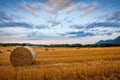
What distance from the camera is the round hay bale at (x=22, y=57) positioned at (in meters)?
12.7

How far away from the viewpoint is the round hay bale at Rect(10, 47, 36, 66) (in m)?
12.7

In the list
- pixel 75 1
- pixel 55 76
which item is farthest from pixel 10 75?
pixel 75 1

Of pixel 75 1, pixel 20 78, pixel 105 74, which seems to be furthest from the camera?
pixel 75 1

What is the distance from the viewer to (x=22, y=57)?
13.1 metres

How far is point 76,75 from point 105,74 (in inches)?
43.3

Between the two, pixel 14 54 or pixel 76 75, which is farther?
pixel 14 54

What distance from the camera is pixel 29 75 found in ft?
21.4

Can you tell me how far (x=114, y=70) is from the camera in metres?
7.39

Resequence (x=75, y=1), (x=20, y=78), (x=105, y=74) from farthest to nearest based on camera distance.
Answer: (x=75, y=1)
(x=105, y=74)
(x=20, y=78)

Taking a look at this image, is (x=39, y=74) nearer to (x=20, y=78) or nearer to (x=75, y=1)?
(x=20, y=78)

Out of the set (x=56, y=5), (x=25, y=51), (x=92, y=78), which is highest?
(x=56, y=5)

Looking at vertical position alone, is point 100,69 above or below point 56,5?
below

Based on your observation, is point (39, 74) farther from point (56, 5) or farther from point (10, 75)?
point (56, 5)

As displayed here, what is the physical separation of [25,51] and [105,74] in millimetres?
7400
